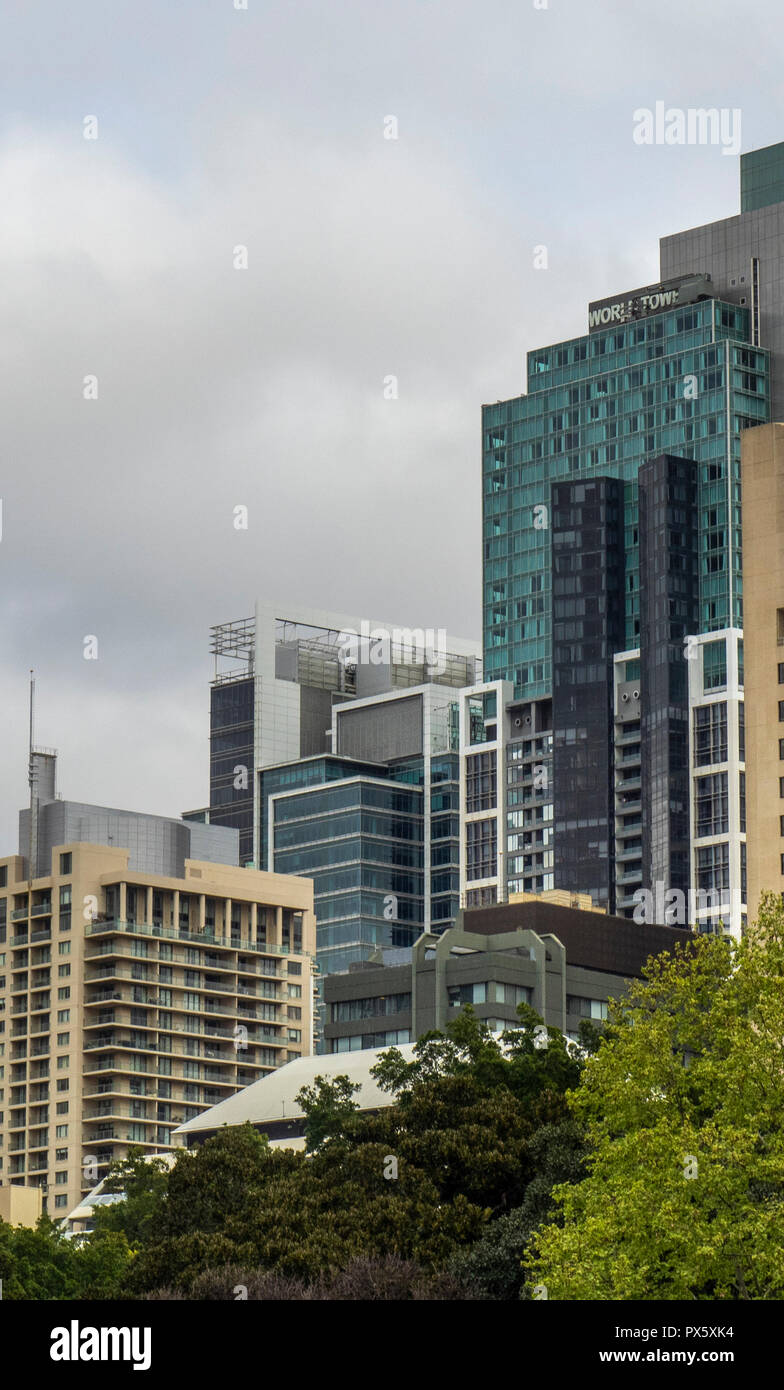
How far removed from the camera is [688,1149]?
6594 cm

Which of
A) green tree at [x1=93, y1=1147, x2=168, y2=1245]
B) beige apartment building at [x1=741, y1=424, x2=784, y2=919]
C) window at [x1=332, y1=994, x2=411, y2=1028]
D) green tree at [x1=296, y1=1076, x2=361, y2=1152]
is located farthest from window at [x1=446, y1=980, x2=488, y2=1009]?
green tree at [x1=296, y1=1076, x2=361, y2=1152]

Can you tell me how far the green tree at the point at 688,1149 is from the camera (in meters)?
64.2

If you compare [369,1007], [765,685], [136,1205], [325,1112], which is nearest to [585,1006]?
[369,1007]

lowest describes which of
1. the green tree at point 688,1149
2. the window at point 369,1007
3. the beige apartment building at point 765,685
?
the green tree at point 688,1149

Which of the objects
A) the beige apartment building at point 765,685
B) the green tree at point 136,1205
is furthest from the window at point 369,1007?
the green tree at point 136,1205

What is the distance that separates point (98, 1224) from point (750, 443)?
62484 mm

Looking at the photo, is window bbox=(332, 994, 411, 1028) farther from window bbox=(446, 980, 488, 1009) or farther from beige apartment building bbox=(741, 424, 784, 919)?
beige apartment building bbox=(741, 424, 784, 919)

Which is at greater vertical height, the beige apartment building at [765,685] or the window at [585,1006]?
the beige apartment building at [765,685]

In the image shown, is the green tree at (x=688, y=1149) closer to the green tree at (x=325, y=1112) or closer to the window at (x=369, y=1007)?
the green tree at (x=325, y=1112)

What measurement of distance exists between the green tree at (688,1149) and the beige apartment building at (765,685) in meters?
59.4

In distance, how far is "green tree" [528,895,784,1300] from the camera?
6425cm

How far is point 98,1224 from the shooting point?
123 metres

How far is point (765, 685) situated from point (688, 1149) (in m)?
75.4
